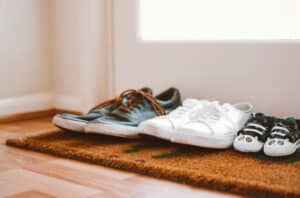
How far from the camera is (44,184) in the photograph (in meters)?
1.03

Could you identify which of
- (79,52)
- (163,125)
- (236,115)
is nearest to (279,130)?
(236,115)

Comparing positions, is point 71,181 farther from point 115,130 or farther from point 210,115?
point 210,115

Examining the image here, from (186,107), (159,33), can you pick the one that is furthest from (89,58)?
(186,107)

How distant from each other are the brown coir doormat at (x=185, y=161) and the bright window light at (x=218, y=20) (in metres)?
0.51

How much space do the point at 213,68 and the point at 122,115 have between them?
0.40m

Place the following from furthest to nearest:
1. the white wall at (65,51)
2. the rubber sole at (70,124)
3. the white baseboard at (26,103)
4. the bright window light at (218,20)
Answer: the white wall at (65,51), the white baseboard at (26,103), the bright window light at (218,20), the rubber sole at (70,124)

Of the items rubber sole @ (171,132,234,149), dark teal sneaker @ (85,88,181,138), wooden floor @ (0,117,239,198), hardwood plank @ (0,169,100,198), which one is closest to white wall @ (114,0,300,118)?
dark teal sneaker @ (85,88,181,138)

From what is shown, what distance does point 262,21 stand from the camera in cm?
157

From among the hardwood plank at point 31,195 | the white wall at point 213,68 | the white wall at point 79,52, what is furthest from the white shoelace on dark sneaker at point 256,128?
the white wall at point 79,52

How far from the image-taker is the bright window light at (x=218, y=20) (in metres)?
1.52

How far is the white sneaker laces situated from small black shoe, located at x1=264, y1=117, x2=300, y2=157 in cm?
12

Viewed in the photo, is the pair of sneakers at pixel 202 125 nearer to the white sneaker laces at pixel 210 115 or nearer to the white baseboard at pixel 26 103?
the white sneaker laces at pixel 210 115

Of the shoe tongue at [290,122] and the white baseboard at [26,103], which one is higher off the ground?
the shoe tongue at [290,122]

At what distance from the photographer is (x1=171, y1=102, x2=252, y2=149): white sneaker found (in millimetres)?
1210
